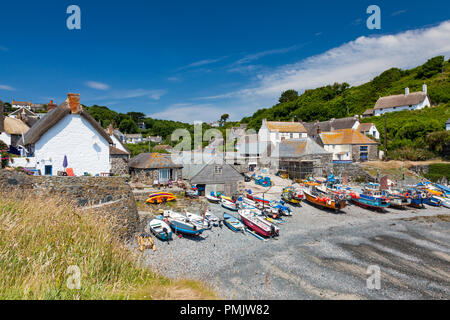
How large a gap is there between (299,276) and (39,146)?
22.1 meters

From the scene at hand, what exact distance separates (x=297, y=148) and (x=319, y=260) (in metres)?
31.7

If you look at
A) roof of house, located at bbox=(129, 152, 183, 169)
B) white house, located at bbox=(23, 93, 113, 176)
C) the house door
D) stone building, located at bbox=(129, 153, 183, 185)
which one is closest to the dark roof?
white house, located at bbox=(23, 93, 113, 176)

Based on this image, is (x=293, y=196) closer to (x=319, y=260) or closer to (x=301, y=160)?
(x=319, y=260)

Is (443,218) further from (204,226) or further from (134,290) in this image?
(134,290)

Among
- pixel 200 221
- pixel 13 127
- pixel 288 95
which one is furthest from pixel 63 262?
pixel 288 95

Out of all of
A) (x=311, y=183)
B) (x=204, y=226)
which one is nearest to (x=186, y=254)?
(x=204, y=226)

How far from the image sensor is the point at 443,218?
25109 millimetres

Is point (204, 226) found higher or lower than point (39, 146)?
lower

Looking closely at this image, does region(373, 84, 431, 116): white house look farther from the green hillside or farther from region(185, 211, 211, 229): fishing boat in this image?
region(185, 211, 211, 229): fishing boat

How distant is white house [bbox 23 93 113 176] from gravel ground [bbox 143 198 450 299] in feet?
34.1

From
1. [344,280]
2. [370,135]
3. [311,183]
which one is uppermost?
[370,135]

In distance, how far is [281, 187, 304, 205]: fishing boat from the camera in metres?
28.5
